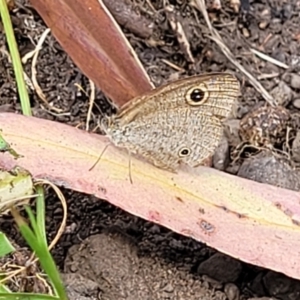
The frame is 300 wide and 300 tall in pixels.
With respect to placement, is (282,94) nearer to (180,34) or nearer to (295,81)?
(295,81)

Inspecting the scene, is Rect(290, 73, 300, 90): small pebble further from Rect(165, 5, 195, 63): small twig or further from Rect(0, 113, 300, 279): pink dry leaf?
Rect(0, 113, 300, 279): pink dry leaf

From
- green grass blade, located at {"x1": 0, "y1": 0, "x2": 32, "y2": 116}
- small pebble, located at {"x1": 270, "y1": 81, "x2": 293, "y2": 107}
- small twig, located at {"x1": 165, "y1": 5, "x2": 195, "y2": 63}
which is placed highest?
green grass blade, located at {"x1": 0, "y1": 0, "x2": 32, "y2": 116}

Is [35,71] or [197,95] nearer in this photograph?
[197,95]

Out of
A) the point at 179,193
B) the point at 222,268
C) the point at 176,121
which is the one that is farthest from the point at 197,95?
the point at 222,268

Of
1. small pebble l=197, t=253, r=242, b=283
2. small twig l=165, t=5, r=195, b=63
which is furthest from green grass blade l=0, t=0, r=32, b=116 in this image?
small twig l=165, t=5, r=195, b=63

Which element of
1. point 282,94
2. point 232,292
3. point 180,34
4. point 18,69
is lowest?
point 232,292

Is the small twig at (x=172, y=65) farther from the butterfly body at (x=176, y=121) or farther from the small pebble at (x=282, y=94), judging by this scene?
the butterfly body at (x=176, y=121)
